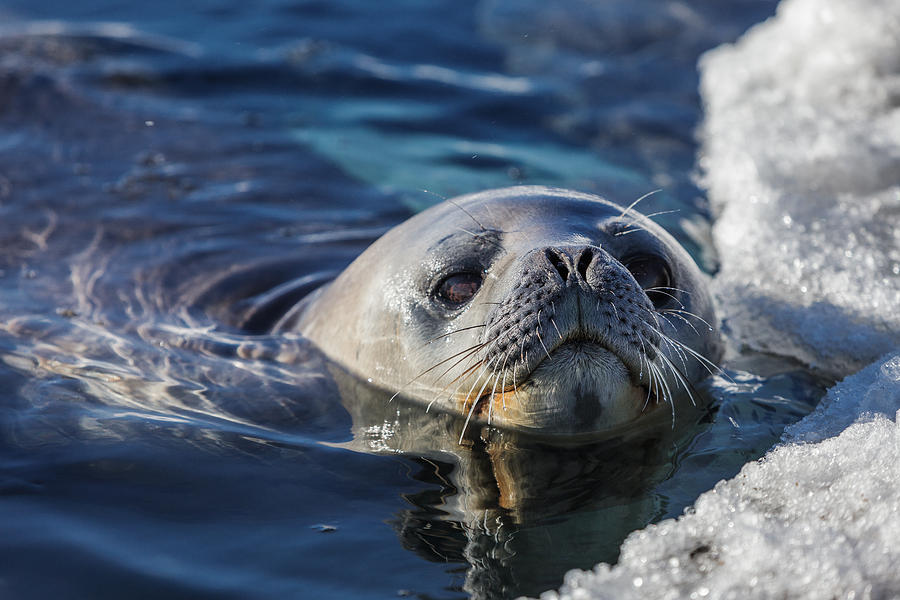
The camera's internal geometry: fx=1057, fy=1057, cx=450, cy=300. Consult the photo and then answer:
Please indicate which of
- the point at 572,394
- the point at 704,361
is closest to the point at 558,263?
the point at 572,394

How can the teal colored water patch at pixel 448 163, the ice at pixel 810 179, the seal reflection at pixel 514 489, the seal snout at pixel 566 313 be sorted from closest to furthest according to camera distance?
the seal reflection at pixel 514 489 → the seal snout at pixel 566 313 → the ice at pixel 810 179 → the teal colored water patch at pixel 448 163

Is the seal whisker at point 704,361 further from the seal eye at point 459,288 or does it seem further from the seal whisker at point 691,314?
the seal eye at point 459,288

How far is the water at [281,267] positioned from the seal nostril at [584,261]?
0.55 metres

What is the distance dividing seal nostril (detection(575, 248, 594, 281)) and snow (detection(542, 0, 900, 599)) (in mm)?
698

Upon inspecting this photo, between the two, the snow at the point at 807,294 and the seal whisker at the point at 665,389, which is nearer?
the snow at the point at 807,294

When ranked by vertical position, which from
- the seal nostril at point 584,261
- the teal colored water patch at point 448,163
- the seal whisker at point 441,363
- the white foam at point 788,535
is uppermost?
the teal colored water patch at point 448,163

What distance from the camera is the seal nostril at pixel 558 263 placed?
2998 mm

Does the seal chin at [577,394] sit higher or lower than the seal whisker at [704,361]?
lower

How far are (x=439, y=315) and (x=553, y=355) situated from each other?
493 millimetres

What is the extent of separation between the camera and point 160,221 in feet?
17.1

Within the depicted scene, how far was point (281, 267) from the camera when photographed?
15.9 feet

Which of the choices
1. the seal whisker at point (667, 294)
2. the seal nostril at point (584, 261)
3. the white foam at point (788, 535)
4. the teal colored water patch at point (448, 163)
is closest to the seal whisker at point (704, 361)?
the seal whisker at point (667, 294)

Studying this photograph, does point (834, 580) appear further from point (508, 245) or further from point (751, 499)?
point (508, 245)

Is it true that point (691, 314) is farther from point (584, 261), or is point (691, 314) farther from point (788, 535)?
point (788, 535)
